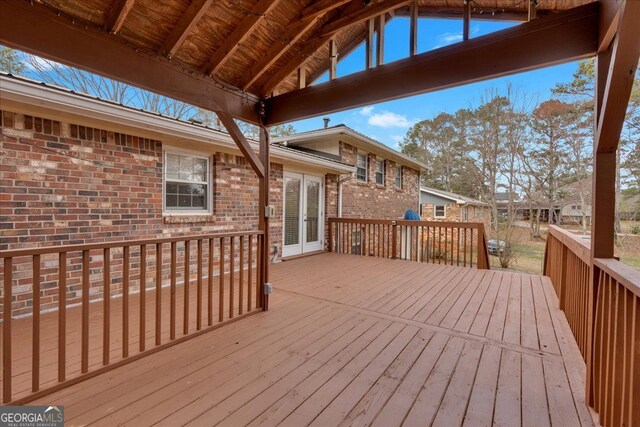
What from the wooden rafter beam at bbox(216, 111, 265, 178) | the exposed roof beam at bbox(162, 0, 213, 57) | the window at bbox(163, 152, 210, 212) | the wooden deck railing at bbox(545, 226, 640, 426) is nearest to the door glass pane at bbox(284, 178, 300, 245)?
the window at bbox(163, 152, 210, 212)

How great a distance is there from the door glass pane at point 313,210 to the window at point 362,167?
2.09 m

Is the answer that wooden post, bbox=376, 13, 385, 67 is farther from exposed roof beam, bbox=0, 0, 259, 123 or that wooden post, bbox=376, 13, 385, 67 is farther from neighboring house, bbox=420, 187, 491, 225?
neighboring house, bbox=420, 187, 491, 225

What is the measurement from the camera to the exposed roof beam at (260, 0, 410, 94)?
242cm

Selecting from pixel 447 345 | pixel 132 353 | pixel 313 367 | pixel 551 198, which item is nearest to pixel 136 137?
pixel 132 353

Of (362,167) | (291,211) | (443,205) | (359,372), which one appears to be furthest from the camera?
(443,205)

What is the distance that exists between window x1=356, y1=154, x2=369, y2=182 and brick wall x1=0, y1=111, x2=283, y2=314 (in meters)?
5.79

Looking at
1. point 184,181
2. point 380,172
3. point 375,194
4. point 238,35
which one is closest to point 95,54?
point 238,35

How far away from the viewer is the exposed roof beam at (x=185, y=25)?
2.22 metres

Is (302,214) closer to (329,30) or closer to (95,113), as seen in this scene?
(95,113)

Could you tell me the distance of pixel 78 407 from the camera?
1.90 metres

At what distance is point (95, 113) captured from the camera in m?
3.32

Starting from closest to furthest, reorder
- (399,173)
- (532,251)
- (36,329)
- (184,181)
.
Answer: (36,329) < (184,181) < (399,173) < (532,251)

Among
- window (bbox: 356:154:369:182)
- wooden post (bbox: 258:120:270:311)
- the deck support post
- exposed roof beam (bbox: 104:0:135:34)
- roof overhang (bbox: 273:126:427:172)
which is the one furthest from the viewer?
window (bbox: 356:154:369:182)

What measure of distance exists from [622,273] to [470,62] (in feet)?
5.80
